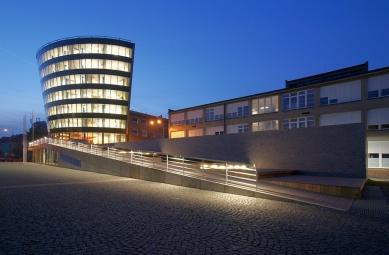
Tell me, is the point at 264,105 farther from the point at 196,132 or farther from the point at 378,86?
the point at 196,132

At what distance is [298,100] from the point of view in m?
27.3

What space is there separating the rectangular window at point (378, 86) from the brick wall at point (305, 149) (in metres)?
10.3

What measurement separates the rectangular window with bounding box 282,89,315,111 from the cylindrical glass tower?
135ft

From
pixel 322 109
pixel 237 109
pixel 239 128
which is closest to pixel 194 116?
pixel 237 109

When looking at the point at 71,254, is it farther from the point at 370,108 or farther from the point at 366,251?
the point at 370,108

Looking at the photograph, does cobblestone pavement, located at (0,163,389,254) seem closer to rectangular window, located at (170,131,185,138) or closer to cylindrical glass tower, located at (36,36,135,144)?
rectangular window, located at (170,131,185,138)

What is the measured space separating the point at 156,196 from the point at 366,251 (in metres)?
7.18

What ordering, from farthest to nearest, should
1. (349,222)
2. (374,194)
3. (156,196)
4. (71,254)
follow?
1. (374,194)
2. (156,196)
3. (349,222)
4. (71,254)

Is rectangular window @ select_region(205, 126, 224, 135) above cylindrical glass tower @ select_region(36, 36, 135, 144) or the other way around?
the other way around

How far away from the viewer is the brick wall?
48.3 ft

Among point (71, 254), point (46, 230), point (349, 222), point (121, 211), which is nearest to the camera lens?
point (71, 254)

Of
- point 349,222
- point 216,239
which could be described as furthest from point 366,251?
point 216,239

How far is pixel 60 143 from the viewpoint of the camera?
3116 centimetres

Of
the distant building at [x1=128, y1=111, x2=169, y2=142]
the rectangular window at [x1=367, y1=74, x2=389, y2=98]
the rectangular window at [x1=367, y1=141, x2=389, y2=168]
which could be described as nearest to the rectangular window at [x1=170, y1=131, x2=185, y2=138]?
the distant building at [x1=128, y1=111, x2=169, y2=142]
